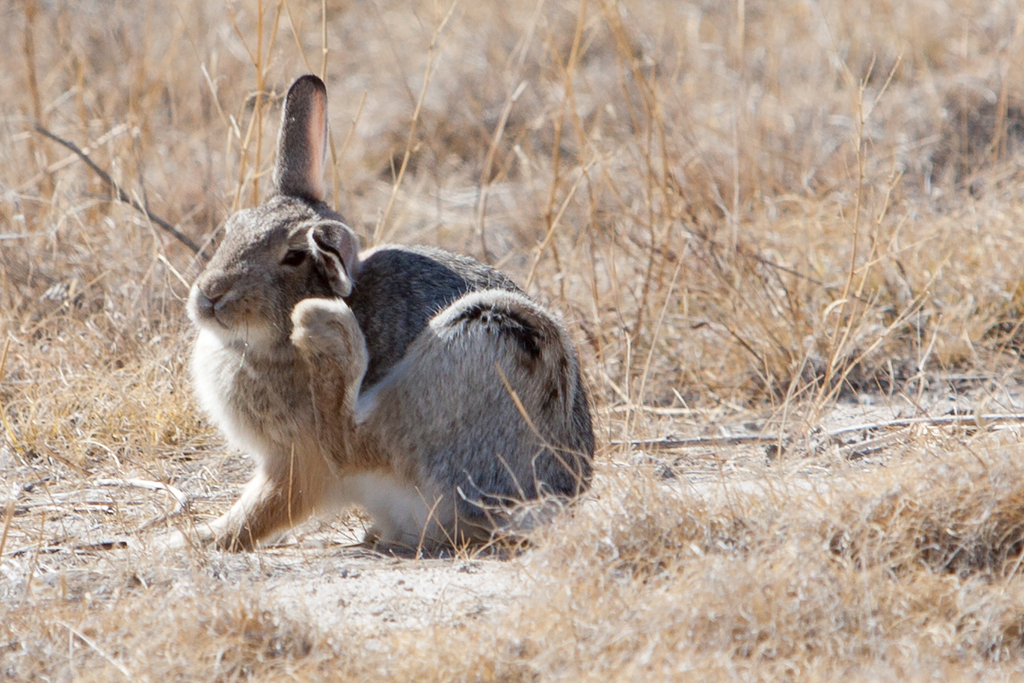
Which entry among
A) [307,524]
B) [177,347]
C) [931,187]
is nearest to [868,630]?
[307,524]

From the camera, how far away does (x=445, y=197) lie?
7992mm

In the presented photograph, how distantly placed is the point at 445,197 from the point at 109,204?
7.16ft

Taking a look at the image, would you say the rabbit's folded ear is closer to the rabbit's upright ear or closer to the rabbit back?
the rabbit back

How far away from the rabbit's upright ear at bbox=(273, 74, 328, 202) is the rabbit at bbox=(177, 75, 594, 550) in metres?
0.22

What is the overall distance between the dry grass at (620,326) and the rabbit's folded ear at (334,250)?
0.90 m

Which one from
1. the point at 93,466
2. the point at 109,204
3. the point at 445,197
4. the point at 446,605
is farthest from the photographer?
the point at 445,197

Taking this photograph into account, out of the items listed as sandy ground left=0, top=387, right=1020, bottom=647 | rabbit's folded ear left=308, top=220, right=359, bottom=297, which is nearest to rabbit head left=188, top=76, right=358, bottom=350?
rabbit's folded ear left=308, top=220, right=359, bottom=297

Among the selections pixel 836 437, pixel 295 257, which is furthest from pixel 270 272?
pixel 836 437

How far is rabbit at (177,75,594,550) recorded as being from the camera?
3900 mm

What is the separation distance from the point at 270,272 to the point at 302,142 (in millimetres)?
664

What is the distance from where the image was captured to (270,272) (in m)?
3.96

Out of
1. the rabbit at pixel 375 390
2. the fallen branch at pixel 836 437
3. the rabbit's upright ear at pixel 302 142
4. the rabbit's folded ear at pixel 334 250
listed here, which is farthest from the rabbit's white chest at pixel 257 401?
the fallen branch at pixel 836 437

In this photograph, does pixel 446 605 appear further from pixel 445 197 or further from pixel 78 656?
pixel 445 197

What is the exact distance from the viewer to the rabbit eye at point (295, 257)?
4.01 metres
